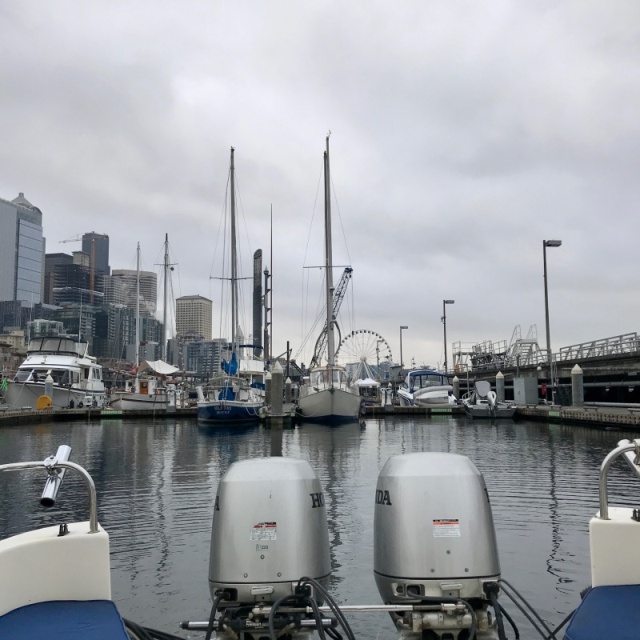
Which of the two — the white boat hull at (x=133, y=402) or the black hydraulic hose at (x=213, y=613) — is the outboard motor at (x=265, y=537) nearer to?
the black hydraulic hose at (x=213, y=613)

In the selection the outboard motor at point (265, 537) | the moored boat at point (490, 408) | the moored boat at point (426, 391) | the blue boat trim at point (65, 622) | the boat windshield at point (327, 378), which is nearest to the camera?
the blue boat trim at point (65, 622)

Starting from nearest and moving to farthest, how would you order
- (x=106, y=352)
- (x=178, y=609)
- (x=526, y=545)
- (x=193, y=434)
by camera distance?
1. (x=178, y=609)
2. (x=526, y=545)
3. (x=193, y=434)
4. (x=106, y=352)

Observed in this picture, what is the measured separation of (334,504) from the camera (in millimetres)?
13727

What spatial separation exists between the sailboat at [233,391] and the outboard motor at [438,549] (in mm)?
41240

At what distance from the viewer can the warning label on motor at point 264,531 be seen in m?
5.10

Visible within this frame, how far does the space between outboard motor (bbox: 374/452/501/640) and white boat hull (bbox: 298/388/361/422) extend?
4056cm

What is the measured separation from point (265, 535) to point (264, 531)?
31 mm

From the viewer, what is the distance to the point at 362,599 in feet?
25.5

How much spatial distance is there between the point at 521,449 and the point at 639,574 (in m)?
21.6

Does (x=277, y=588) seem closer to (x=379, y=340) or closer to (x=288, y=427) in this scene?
(x=288, y=427)

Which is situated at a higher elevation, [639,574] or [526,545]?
[639,574]

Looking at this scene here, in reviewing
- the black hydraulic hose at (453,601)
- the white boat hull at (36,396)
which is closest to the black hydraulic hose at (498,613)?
the black hydraulic hose at (453,601)

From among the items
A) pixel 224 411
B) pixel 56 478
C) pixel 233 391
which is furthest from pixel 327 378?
pixel 56 478

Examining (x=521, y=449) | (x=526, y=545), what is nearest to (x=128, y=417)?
(x=521, y=449)
